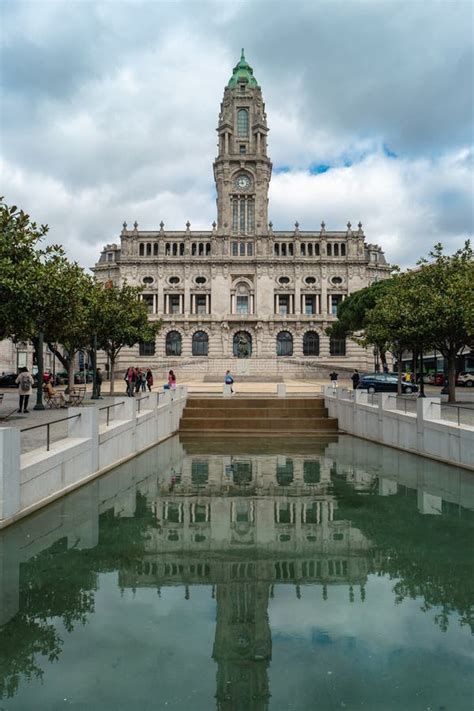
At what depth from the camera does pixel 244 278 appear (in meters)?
76.1

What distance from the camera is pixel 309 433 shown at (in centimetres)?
2489

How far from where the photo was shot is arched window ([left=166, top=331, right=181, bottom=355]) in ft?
246

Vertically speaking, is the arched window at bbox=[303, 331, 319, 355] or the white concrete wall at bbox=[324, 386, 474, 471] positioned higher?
the arched window at bbox=[303, 331, 319, 355]

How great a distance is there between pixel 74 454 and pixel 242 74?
83.2 m

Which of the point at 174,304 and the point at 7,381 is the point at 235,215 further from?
the point at 7,381

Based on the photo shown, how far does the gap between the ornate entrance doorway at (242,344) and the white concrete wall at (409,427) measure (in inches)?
1927

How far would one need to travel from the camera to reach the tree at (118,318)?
3438 centimetres

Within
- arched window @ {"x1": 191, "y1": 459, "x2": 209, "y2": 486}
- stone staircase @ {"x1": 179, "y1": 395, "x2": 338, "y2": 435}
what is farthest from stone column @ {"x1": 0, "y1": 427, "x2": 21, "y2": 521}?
stone staircase @ {"x1": 179, "y1": 395, "x2": 338, "y2": 435}

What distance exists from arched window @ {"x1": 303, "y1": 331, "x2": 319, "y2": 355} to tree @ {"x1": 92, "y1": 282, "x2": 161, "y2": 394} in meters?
38.3

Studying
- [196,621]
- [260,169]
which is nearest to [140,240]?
[260,169]

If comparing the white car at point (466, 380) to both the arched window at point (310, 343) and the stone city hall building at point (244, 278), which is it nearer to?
the stone city hall building at point (244, 278)

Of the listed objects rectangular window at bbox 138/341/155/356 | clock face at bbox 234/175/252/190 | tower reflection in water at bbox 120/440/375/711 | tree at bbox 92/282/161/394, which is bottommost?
tower reflection in water at bbox 120/440/375/711

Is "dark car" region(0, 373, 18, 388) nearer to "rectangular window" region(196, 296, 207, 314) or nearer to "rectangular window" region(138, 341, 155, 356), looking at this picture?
"rectangular window" region(138, 341, 155, 356)

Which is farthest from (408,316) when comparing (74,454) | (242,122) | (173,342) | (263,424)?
(242,122)
